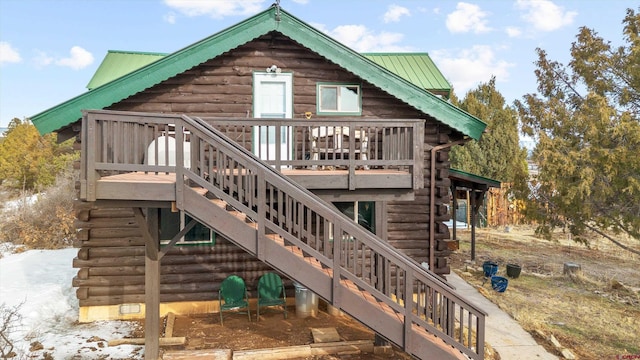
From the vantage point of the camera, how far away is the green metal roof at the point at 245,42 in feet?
24.4

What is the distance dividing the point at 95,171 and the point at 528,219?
1027 cm

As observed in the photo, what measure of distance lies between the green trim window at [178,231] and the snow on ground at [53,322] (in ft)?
6.51

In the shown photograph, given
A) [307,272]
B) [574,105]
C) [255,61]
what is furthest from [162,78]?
[574,105]

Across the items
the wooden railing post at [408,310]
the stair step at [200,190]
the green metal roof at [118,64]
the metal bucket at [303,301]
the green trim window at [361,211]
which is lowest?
the metal bucket at [303,301]

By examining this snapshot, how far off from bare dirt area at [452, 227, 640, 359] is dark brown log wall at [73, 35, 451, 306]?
4.60 metres

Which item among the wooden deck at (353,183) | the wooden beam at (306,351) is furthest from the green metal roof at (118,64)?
the wooden beam at (306,351)

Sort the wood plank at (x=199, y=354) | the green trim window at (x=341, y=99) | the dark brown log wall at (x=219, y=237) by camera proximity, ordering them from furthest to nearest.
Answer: the green trim window at (x=341, y=99) < the dark brown log wall at (x=219, y=237) < the wood plank at (x=199, y=354)

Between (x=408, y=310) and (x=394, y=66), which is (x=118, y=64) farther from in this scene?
(x=408, y=310)

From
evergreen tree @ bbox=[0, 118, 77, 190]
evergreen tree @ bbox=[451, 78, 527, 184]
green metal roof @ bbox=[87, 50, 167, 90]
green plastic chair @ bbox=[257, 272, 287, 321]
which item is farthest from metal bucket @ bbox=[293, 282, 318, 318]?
evergreen tree @ bbox=[0, 118, 77, 190]

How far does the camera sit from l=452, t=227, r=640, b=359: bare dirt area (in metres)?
7.47

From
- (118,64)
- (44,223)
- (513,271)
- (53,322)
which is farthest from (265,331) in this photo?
(44,223)

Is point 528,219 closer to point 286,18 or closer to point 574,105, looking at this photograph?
point 574,105

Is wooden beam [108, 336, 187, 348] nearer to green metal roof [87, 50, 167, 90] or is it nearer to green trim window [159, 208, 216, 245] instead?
green trim window [159, 208, 216, 245]

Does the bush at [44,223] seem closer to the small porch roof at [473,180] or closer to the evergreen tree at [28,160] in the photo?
the evergreen tree at [28,160]
